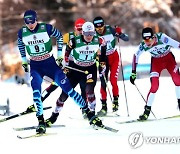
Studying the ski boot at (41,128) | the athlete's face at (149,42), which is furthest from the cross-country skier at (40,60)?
the athlete's face at (149,42)

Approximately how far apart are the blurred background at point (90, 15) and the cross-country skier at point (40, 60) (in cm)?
1660

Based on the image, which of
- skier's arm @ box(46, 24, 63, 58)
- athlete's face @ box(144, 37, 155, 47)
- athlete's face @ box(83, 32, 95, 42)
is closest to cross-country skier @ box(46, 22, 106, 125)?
athlete's face @ box(83, 32, 95, 42)

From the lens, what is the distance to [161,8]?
25.1 metres

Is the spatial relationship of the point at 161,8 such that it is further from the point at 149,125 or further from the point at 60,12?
the point at 149,125

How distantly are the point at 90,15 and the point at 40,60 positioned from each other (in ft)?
56.7

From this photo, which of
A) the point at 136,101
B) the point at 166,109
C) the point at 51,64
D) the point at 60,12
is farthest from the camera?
the point at 60,12

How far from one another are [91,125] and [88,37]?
1.36 meters

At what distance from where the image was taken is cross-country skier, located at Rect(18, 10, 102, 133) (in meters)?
7.32

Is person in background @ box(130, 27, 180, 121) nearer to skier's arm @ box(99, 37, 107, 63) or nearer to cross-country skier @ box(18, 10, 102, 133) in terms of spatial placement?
skier's arm @ box(99, 37, 107, 63)

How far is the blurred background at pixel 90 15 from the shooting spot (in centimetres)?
2445

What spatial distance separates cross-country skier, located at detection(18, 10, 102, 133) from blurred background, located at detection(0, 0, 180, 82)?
16603mm

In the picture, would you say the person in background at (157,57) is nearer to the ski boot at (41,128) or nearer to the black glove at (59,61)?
the black glove at (59,61)

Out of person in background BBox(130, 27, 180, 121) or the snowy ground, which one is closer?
the snowy ground

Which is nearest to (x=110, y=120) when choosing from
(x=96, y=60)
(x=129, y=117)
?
(x=129, y=117)
